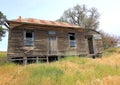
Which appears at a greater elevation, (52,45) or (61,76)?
(52,45)

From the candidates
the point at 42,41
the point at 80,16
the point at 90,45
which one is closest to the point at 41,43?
the point at 42,41

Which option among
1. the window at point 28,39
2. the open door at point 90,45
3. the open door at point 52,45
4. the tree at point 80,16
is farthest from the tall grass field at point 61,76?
the tree at point 80,16

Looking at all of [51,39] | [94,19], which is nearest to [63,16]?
[94,19]

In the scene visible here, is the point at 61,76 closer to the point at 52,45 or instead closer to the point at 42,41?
the point at 42,41

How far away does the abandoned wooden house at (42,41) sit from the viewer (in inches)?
666

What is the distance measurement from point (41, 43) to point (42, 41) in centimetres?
27

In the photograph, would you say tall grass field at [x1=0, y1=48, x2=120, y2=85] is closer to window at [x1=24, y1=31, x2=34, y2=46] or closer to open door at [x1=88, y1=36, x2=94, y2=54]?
window at [x1=24, y1=31, x2=34, y2=46]

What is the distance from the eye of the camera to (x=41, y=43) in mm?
18078

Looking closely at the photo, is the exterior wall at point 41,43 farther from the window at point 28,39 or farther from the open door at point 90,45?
the open door at point 90,45

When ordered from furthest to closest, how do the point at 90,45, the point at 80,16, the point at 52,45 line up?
1. the point at 80,16
2. the point at 90,45
3. the point at 52,45

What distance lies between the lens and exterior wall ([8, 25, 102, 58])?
16828 millimetres

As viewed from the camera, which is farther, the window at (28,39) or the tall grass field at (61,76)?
the window at (28,39)

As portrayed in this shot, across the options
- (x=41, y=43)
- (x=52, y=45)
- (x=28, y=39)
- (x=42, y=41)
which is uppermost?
(x=28, y=39)

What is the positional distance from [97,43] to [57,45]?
6779 millimetres
